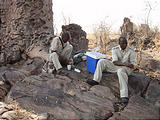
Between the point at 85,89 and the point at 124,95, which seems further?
the point at 85,89

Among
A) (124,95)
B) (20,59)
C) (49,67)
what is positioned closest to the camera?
(124,95)

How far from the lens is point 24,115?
3.15m

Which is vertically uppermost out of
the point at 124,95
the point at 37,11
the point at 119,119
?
the point at 37,11

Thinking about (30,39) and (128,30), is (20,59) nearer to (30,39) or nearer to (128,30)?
(30,39)

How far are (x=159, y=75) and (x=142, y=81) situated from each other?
1.14 m

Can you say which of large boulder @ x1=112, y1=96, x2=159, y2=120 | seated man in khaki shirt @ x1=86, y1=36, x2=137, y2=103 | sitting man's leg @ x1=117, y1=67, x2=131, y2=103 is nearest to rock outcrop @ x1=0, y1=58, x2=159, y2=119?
large boulder @ x1=112, y1=96, x2=159, y2=120

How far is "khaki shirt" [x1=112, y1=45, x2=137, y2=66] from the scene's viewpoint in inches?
138

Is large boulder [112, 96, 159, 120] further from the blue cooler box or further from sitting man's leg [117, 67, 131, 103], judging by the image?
the blue cooler box

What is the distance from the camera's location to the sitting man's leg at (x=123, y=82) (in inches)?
122

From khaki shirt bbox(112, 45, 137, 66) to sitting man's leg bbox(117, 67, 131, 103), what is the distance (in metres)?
0.27

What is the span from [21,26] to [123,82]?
165 inches

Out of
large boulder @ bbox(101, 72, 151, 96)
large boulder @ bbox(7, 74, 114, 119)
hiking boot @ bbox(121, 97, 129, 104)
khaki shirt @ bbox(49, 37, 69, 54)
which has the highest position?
khaki shirt @ bbox(49, 37, 69, 54)

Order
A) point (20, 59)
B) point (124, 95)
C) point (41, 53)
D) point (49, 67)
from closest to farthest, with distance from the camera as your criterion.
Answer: point (124, 95) → point (49, 67) → point (41, 53) → point (20, 59)

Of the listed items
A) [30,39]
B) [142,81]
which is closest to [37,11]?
[30,39]
